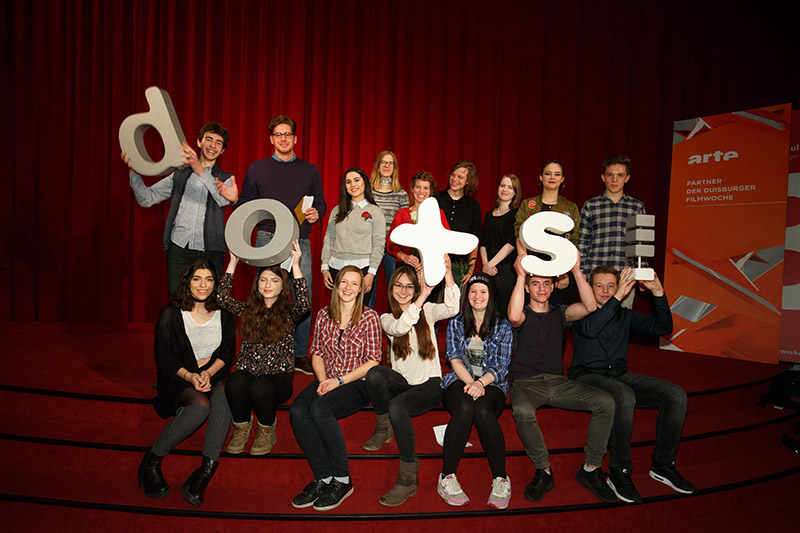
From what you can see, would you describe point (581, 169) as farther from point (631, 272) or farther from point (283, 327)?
point (283, 327)

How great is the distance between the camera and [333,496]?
7.59ft

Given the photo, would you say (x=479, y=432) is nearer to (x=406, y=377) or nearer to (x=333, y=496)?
(x=406, y=377)

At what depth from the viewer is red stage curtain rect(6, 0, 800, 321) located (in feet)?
16.1

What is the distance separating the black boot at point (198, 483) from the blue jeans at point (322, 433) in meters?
0.46

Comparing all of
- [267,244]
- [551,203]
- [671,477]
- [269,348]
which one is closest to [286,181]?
[267,244]

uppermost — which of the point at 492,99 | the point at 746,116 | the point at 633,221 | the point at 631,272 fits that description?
the point at 492,99

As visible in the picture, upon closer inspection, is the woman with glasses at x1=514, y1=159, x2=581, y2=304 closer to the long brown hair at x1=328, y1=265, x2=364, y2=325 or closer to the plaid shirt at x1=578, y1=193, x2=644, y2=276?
Answer: the plaid shirt at x1=578, y1=193, x2=644, y2=276

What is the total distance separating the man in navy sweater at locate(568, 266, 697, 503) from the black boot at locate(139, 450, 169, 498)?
2.41 meters

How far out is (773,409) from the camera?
11.2ft

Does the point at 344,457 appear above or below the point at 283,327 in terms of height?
below

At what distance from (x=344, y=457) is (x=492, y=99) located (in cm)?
468

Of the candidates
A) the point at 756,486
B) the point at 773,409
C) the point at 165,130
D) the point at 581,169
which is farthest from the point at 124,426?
the point at 581,169

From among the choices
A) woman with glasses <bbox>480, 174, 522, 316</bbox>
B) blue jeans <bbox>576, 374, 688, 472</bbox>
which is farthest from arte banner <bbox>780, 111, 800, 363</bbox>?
woman with glasses <bbox>480, 174, 522, 316</bbox>

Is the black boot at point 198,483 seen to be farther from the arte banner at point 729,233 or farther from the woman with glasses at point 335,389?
the arte banner at point 729,233
